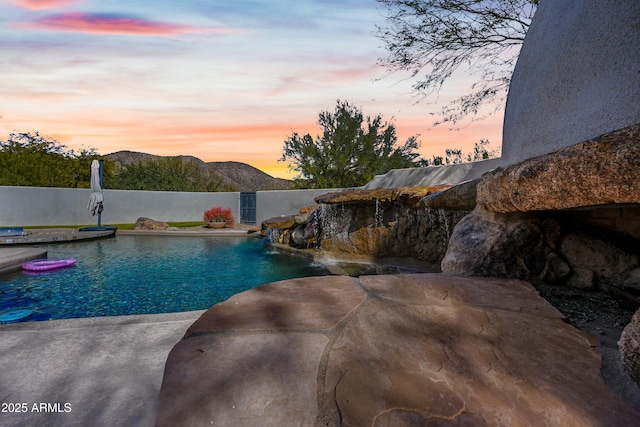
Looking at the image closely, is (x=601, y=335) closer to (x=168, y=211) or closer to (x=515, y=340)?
(x=515, y=340)

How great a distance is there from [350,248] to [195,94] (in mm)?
7172

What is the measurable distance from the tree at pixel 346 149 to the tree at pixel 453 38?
46.8ft

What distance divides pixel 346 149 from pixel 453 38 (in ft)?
49.2

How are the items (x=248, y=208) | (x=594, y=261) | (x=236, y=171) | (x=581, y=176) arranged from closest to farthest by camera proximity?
(x=581, y=176) < (x=594, y=261) < (x=248, y=208) < (x=236, y=171)

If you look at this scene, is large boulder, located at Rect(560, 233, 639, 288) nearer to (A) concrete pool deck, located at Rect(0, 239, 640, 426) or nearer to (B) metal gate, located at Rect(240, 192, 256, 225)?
(A) concrete pool deck, located at Rect(0, 239, 640, 426)

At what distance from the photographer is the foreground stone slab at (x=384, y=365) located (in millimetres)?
1063

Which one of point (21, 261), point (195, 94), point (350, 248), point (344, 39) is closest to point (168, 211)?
point (195, 94)

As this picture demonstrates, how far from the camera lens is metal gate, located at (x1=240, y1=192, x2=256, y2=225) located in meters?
21.7

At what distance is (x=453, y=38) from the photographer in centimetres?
926

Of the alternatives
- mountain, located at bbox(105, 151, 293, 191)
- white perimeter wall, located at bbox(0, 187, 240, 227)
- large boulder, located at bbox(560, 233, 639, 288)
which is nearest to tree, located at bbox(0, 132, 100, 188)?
white perimeter wall, located at bbox(0, 187, 240, 227)

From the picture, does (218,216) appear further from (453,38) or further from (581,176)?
(581,176)

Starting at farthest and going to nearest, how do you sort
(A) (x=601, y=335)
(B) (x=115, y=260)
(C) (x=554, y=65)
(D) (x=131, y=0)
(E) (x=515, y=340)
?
(B) (x=115, y=260)
(D) (x=131, y=0)
(C) (x=554, y=65)
(A) (x=601, y=335)
(E) (x=515, y=340)

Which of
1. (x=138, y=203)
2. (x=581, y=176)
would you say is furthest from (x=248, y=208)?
(x=581, y=176)

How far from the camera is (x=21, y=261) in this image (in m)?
7.11
